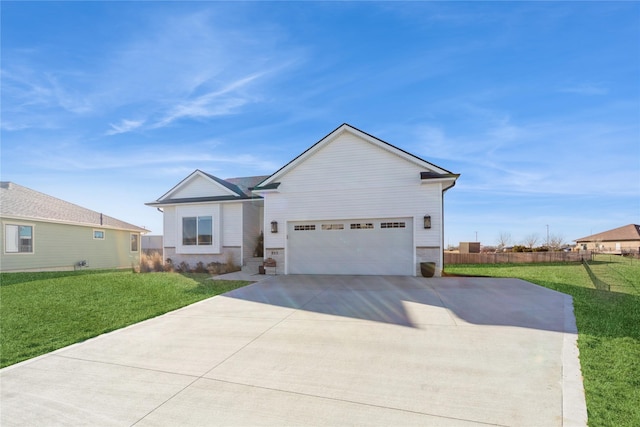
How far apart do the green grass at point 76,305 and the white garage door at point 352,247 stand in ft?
11.5

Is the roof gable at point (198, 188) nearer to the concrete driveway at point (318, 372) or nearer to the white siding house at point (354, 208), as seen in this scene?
the white siding house at point (354, 208)

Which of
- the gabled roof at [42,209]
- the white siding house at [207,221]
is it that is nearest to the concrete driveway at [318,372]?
the white siding house at [207,221]

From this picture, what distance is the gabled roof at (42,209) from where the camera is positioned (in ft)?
56.7

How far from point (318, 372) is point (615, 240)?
2310 inches

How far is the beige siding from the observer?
1766 cm

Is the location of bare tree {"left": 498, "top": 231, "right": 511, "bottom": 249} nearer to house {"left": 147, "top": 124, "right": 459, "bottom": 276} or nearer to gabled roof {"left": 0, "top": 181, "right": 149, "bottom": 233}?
house {"left": 147, "top": 124, "right": 459, "bottom": 276}

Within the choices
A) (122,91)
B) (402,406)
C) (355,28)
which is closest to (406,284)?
(402,406)

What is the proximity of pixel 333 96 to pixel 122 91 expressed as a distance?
8.00m

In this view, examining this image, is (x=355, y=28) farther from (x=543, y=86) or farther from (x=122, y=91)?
(x=122, y=91)

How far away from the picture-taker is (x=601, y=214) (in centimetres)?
3641

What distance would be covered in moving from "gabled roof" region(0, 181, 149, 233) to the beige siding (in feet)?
1.61

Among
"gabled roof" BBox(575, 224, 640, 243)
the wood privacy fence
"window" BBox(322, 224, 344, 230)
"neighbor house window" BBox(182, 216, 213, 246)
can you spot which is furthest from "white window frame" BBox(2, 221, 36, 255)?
"gabled roof" BBox(575, 224, 640, 243)

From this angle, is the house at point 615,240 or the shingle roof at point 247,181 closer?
the shingle roof at point 247,181

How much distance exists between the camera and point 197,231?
54.9ft
